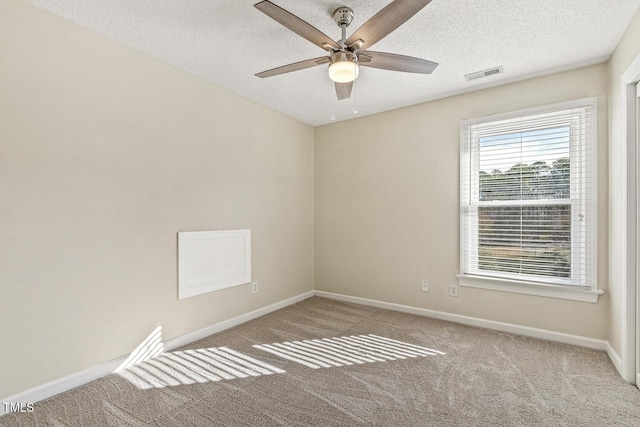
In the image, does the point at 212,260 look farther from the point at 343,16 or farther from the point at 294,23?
the point at 343,16

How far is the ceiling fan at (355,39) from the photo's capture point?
1.66m

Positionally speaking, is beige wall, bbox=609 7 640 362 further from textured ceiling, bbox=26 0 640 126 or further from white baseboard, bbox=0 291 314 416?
white baseboard, bbox=0 291 314 416

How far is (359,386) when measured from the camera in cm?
220

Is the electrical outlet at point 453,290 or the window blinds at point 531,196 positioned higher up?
the window blinds at point 531,196

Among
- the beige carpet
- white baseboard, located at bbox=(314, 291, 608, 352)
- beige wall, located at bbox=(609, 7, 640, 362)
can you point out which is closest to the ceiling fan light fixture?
beige wall, located at bbox=(609, 7, 640, 362)

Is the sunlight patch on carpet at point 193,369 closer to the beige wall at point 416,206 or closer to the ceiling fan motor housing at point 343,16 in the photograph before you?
the beige wall at point 416,206

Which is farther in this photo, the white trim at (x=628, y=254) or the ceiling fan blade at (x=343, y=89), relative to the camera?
the ceiling fan blade at (x=343, y=89)

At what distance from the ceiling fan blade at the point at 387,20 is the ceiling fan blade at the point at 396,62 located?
0.39 feet

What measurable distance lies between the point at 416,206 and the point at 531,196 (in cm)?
115

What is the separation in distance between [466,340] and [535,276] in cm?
93

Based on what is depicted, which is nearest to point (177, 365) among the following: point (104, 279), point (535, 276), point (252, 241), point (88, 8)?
point (104, 279)

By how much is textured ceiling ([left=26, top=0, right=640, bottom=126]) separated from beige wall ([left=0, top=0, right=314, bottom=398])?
9.9 inches

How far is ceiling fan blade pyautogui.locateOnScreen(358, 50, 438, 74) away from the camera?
2.07 m

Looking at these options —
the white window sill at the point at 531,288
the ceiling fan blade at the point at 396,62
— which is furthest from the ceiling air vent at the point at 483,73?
the white window sill at the point at 531,288
